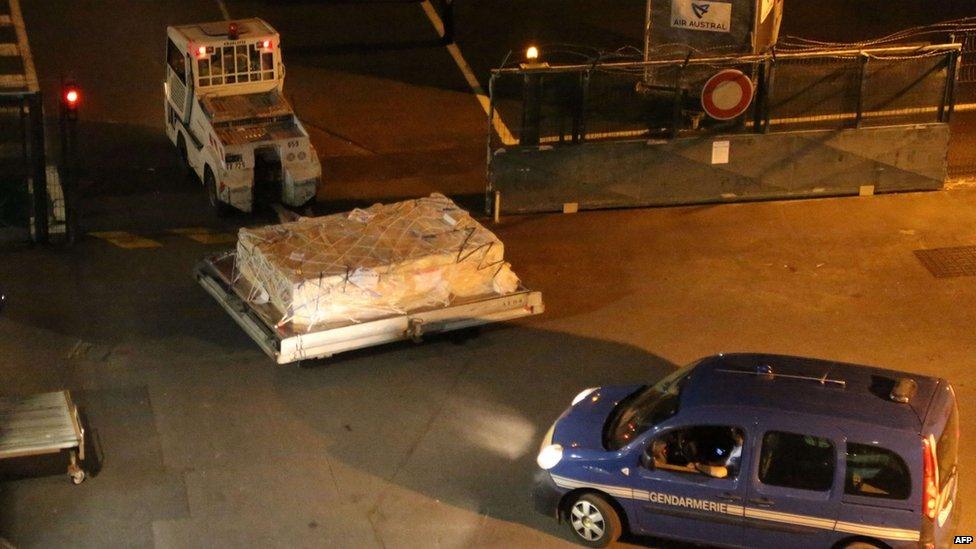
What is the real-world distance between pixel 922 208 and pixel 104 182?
39.8 feet

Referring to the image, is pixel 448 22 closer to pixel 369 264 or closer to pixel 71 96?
pixel 71 96

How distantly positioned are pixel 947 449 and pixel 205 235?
10.9 metres

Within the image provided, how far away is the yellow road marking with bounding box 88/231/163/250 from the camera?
17.5m

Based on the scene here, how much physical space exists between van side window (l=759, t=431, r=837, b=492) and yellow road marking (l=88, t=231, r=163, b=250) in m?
9.94

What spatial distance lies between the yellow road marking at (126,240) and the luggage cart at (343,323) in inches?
93.7

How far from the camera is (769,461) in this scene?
34.1ft

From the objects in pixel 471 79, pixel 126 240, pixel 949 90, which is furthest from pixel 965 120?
pixel 126 240

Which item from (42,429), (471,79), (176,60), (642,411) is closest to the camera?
(642,411)

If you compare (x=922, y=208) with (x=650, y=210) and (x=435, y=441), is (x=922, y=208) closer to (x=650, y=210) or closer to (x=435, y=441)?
(x=650, y=210)

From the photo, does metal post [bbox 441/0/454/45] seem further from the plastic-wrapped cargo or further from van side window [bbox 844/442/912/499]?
van side window [bbox 844/442/912/499]

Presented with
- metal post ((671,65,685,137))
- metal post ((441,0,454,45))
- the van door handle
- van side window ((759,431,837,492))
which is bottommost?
the van door handle

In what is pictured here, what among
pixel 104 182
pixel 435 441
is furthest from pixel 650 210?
pixel 104 182

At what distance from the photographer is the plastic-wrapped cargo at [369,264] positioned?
13938 millimetres

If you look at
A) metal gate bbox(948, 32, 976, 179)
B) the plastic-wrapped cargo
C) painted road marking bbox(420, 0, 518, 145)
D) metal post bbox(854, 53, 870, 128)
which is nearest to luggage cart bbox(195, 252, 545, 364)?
the plastic-wrapped cargo
